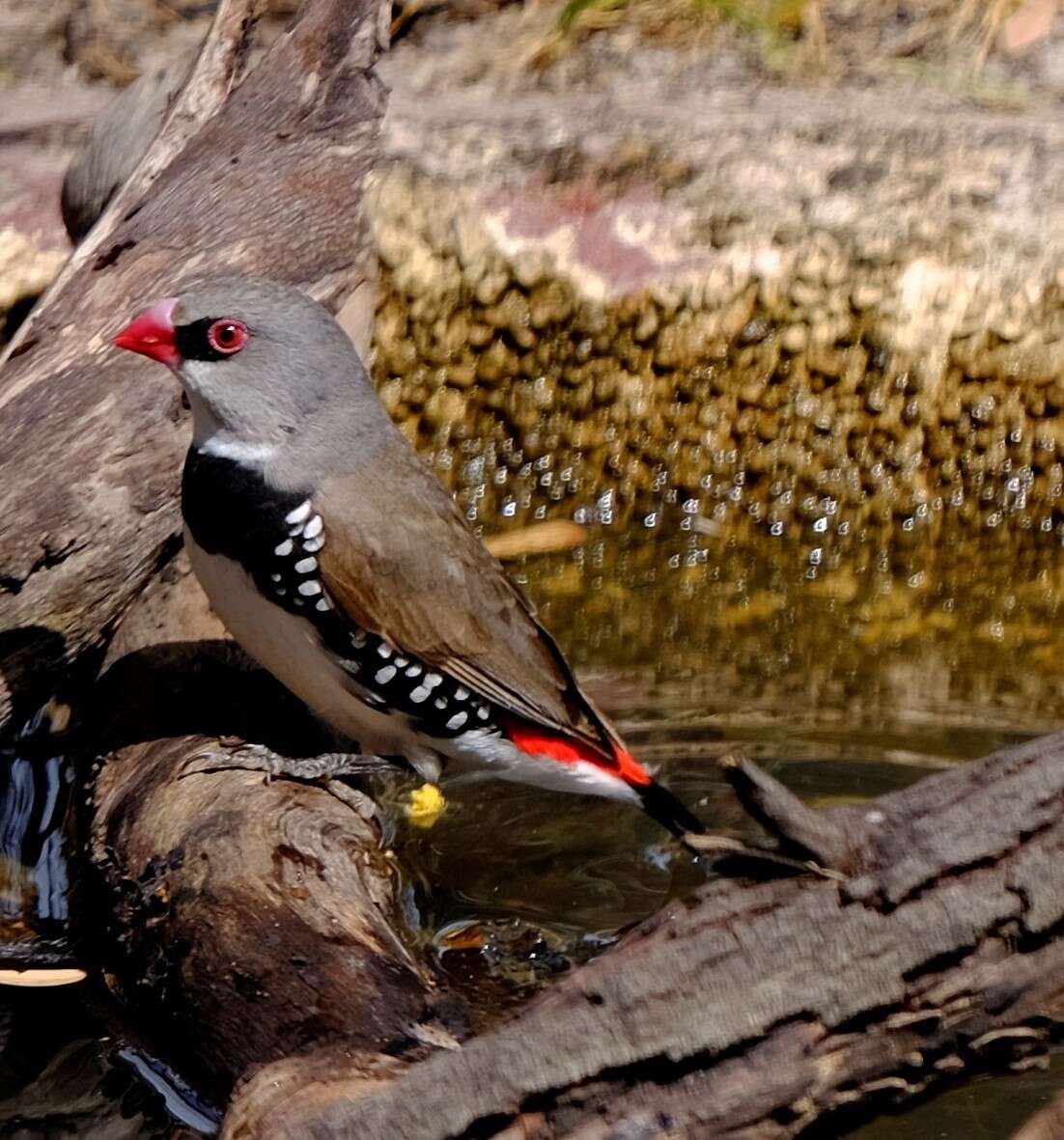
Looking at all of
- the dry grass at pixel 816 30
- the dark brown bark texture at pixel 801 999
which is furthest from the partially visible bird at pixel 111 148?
the dark brown bark texture at pixel 801 999

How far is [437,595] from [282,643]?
1.07 feet

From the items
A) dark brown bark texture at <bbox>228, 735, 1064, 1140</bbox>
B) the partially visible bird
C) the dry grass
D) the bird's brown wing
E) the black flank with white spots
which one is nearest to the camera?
dark brown bark texture at <bbox>228, 735, 1064, 1140</bbox>

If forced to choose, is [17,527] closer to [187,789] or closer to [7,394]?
[7,394]

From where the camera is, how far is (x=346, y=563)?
12.0 ft

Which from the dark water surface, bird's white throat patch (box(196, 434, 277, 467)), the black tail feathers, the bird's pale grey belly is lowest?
the dark water surface

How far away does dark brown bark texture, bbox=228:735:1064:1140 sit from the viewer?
240 cm

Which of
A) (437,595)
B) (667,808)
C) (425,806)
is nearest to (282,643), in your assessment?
(437,595)

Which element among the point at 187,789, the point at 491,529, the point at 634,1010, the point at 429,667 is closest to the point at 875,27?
the point at 491,529

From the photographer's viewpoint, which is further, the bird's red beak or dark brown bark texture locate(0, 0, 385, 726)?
dark brown bark texture locate(0, 0, 385, 726)

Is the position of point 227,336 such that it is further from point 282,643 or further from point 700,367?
point 700,367

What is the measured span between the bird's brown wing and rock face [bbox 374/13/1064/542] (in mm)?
1576

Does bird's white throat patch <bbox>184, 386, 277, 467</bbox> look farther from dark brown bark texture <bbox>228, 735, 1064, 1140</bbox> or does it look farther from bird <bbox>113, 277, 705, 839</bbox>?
dark brown bark texture <bbox>228, 735, 1064, 1140</bbox>

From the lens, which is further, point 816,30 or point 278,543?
point 816,30

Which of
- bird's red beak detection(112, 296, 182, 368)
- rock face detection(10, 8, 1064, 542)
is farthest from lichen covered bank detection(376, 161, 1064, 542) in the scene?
bird's red beak detection(112, 296, 182, 368)
